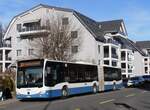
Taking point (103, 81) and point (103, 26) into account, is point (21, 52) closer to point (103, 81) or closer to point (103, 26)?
point (103, 26)

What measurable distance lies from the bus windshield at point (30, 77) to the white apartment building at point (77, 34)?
3879 centimetres

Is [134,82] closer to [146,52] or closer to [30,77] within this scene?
[30,77]

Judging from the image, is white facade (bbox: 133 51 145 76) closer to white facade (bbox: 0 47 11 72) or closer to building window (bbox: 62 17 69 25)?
white facade (bbox: 0 47 11 72)

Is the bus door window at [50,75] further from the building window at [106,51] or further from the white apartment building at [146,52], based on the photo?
the white apartment building at [146,52]

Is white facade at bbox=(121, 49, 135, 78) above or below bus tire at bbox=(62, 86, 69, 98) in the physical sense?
above

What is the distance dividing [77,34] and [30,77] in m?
45.5

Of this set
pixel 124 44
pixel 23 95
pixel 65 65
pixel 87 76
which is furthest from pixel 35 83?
pixel 124 44

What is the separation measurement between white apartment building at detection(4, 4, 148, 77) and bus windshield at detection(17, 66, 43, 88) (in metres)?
38.8

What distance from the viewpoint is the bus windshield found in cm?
2556

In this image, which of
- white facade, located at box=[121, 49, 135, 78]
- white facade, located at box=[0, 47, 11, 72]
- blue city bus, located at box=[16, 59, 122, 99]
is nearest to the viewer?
blue city bus, located at box=[16, 59, 122, 99]

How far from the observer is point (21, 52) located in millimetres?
80500

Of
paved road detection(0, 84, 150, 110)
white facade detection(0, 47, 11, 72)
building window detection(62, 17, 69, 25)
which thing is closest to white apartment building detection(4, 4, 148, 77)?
building window detection(62, 17, 69, 25)

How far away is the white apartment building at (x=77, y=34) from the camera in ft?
241

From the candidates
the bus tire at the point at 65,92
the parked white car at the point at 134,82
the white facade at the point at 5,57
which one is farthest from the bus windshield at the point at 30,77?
the white facade at the point at 5,57
